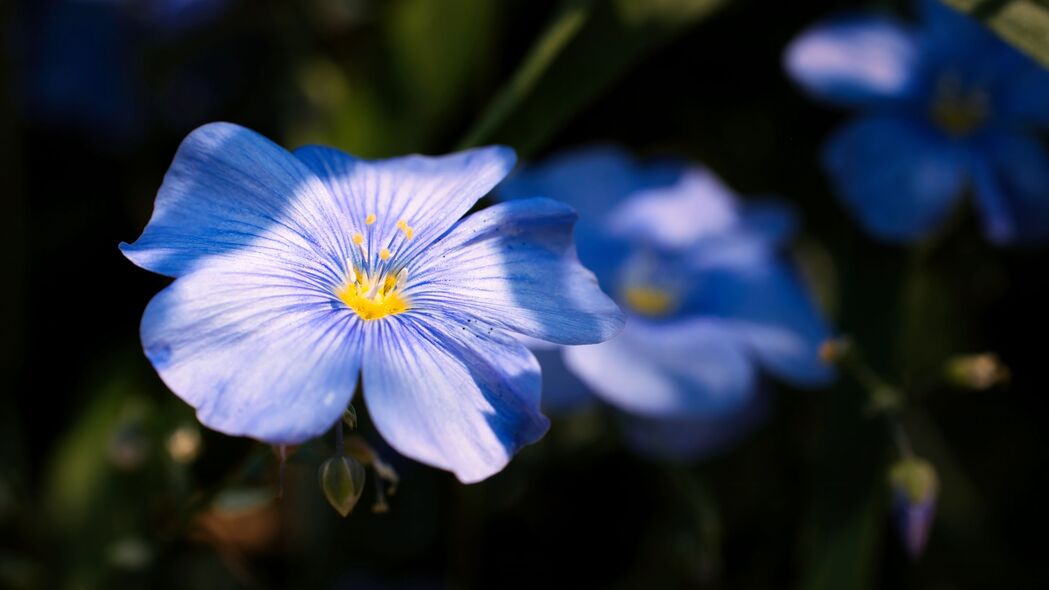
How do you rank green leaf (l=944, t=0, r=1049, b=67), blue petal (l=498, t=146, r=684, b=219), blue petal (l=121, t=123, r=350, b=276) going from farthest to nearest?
blue petal (l=498, t=146, r=684, b=219) → green leaf (l=944, t=0, r=1049, b=67) → blue petal (l=121, t=123, r=350, b=276)

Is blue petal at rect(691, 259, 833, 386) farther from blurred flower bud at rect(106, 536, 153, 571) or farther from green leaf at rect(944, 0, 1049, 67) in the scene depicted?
blurred flower bud at rect(106, 536, 153, 571)

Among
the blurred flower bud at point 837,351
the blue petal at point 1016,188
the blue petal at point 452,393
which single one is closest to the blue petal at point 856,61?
the blue petal at point 1016,188

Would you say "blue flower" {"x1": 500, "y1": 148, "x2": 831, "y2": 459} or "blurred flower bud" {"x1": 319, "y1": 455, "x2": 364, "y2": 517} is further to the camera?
"blue flower" {"x1": 500, "y1": 148, "x2": 831, "y2": 459}

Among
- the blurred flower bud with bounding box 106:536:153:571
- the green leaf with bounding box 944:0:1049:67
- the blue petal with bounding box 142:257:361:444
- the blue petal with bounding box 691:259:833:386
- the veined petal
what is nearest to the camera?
the blue petal with bounding box 142:257:361:444

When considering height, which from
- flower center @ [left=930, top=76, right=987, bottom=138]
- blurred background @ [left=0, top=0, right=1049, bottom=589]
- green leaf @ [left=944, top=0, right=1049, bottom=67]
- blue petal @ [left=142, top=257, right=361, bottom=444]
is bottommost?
blurred background @ [left=0, top=0, right=1049, bottom=589]

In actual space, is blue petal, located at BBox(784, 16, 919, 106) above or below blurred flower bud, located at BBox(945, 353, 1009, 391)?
above

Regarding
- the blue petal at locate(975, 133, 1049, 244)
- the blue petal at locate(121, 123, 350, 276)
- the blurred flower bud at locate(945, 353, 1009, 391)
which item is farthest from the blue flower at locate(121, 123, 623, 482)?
the blue petal at locate(975, 133, 1049, 244)

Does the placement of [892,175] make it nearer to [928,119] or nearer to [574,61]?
[928,119]
